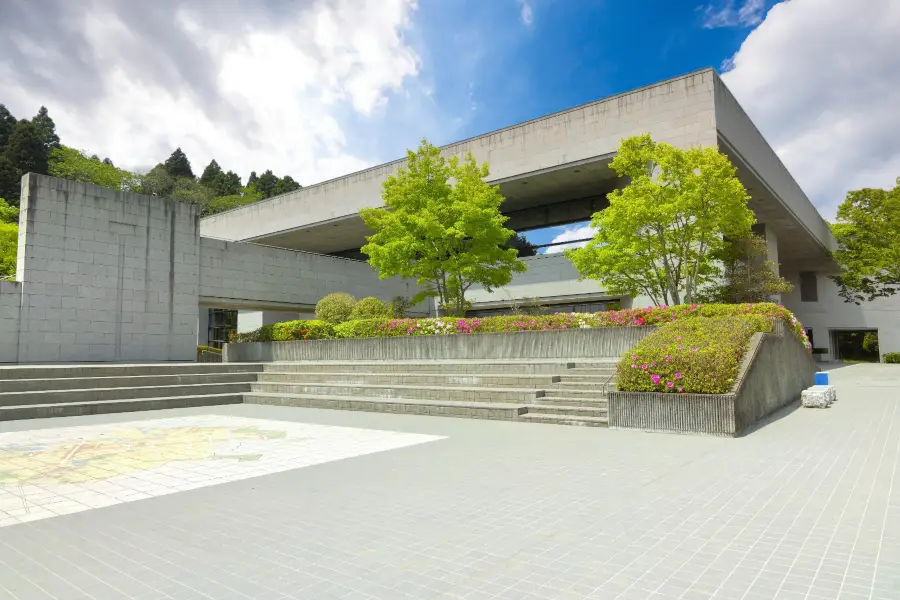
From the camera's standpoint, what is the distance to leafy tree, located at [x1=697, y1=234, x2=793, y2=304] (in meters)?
18.8

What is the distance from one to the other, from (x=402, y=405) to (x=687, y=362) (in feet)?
18.0

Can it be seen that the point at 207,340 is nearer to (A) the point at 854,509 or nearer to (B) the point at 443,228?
(B) the point at 443,228

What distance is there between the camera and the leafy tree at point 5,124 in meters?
49.1

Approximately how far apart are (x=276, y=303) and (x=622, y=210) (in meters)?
14.0

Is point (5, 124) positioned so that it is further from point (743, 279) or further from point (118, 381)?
point (743, 279)

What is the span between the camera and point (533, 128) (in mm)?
22734

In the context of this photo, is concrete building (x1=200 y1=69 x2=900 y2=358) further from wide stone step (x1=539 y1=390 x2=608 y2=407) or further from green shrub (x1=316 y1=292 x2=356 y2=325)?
wide stone step (x1=539 y1=390 x2=608 y2=407)

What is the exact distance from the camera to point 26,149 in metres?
45.7

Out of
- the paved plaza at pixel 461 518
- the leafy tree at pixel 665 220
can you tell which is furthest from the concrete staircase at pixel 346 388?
the leafy tree at pixel 665 220

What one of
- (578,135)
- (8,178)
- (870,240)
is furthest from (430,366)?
(8,178)

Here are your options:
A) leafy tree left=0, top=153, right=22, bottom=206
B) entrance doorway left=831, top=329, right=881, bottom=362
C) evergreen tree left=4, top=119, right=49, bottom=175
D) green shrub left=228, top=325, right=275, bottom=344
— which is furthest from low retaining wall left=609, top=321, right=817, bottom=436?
evergreen tree left=4, top=119, right=49, bottom=175

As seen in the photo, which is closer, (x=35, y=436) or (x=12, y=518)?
(x=12, y=518)

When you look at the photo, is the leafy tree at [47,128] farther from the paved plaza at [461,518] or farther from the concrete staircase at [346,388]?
the paved plaza at [461,518]

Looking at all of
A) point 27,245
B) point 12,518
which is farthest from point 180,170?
point 12,518
